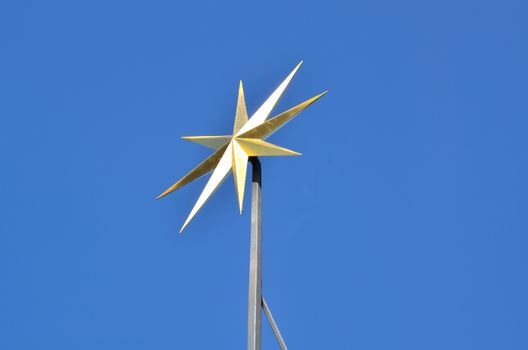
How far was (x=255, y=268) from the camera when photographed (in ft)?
107

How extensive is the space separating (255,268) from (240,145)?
339 centimetres

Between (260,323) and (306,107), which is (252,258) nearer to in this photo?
(260,323)

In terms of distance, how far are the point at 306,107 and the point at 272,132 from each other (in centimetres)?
143

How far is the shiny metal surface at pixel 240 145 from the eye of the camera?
107 ft

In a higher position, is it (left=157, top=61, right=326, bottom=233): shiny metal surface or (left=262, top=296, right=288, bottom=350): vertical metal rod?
(left=157, top=61, right=326, bottom=233): shiny metal surface

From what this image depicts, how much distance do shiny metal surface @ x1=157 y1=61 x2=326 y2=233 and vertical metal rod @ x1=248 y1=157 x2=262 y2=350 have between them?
2.42 ft

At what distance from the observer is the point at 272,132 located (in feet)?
109

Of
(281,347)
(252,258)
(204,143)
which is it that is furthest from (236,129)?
(281,347)

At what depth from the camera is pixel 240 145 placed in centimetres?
3338

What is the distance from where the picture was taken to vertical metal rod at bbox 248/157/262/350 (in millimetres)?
32000

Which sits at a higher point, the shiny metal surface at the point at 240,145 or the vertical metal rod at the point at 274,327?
the shiny metal surface at the point at 240,145

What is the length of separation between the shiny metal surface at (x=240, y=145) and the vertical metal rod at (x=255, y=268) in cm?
74

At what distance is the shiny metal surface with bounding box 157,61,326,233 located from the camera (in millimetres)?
32594

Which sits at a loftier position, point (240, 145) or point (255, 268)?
point (240, 145)
